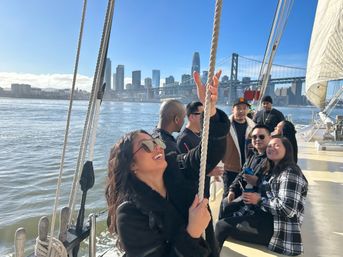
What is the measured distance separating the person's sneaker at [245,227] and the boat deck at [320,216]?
0.14m

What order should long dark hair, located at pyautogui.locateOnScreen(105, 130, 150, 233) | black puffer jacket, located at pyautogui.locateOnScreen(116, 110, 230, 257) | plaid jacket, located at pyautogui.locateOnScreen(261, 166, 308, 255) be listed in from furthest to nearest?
1. plaid jacket, located at pyautogui.locateOnScreen(261, 166, 308, 255)
2. long dark hair, located at pyautogui.locateOnScreen(105, 130, 150, 233)
3. black puffer jacket, located at pyautogui.locateOnScreen(116, 110, 230, 257)

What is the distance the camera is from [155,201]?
119 centimetres

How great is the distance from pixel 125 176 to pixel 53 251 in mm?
384

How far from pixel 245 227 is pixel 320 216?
1.20 metres

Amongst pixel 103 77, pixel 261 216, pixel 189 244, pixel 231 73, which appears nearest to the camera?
pixel 189 244

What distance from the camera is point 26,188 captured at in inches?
281

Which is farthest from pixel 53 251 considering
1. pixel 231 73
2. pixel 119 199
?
pixel 231 73

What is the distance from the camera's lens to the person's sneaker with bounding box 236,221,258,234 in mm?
2195

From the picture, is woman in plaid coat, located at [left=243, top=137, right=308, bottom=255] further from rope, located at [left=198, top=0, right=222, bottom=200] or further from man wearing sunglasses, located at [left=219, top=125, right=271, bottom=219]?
rope, located at [left=198, top=0, right=222, bottom=200]

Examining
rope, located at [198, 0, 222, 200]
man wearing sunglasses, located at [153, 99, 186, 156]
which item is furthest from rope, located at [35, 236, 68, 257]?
man wearing sunglasses, located at [153, 99, 186, 156]

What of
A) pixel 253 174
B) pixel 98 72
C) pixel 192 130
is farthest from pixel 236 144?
pixel 98 72

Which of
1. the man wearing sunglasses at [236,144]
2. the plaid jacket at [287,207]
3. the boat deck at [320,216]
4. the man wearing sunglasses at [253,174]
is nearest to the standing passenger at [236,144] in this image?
the man wearing sunglasses at [236,144]

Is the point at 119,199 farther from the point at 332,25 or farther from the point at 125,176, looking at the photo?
the point at 332,25

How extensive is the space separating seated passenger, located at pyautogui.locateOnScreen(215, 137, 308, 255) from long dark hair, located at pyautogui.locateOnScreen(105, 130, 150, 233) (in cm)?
112
